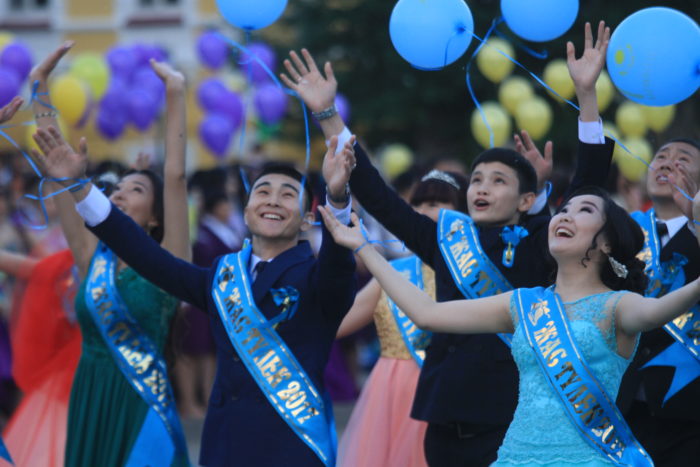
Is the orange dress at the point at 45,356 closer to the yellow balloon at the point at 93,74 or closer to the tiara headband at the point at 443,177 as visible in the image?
the tiara headband at the point at 443,177

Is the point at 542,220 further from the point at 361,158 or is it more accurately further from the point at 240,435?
the point at 240,435

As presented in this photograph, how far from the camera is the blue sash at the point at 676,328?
15.8 ft

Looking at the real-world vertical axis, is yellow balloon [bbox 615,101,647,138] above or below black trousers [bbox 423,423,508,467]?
below

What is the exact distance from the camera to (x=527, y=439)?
3.88m

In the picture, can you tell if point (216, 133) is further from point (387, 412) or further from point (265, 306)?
point (265, 306)

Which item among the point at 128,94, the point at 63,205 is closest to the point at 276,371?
the point at 63,205

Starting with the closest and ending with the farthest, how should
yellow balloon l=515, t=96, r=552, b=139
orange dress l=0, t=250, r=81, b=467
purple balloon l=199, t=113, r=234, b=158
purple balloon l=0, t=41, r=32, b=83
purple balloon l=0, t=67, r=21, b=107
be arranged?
orange dress l=0, t=250, r=81, b=467 < purple balloon l=0, t=67, r=21, b=107 < yellow balloon l=515, t=96, r=552, b=139 < purple balloon l=0, t=41, r=32, b=83 < purple balloon l=199, t=113, r=234, b=158

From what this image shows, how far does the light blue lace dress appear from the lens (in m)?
3.85

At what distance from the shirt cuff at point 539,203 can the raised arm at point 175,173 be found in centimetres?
143

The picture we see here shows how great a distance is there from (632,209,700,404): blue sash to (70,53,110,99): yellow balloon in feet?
30.2

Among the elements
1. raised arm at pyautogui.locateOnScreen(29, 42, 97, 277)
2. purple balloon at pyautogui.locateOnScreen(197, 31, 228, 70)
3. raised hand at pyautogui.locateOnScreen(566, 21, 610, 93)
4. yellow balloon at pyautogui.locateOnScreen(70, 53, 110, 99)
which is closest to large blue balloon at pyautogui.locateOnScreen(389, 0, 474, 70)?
raised hand at pyautogui.locateOnScreen(566, 21, 610, 93)

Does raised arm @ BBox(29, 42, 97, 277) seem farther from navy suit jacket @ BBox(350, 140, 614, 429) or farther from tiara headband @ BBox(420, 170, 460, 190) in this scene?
tiara headband @ BBox(420, 170, 460, 190)

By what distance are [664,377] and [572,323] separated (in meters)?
1.16

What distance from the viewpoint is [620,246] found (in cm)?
408
